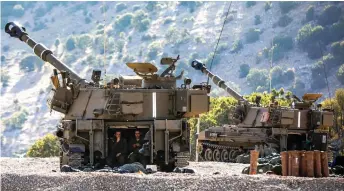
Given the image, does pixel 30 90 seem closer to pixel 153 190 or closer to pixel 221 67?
pixel 221 67

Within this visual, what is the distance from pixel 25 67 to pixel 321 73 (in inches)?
2445

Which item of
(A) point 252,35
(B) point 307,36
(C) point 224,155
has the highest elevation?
(A) point 252,35

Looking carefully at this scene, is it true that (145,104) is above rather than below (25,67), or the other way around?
below

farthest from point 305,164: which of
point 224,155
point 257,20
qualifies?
point 257,20

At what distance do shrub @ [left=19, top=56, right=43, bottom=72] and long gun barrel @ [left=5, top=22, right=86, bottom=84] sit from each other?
151 m

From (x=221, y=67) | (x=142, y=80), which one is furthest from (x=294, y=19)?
(x=142, y=80)

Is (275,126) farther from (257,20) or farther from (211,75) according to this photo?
(257,20)

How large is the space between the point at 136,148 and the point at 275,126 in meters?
13.5

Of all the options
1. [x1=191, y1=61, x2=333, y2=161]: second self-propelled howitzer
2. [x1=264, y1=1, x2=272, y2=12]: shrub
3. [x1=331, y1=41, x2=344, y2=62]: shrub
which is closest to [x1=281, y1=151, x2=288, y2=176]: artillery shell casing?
[x1=191, y1=61, x2=333, y2=161]: second self-propelled howitzer

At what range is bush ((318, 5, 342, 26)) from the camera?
155000mm

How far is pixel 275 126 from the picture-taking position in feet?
155

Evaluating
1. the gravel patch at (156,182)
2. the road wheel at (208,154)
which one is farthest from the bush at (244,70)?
the gravel patch at (156,182)

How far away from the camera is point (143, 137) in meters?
34.8

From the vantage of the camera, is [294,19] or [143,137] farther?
[294,19]
